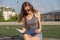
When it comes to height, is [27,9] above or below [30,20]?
above

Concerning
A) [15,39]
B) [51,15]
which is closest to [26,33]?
[15,39]

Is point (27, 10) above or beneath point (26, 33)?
above

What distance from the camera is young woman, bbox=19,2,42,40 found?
446 centimetres

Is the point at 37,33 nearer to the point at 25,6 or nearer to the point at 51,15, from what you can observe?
the point at 25,6

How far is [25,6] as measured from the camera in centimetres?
456

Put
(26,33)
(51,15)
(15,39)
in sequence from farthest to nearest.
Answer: (51,15)
(15,39)
(26,33)

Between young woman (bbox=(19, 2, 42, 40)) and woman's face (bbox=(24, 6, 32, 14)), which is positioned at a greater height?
woman's face (bbox=(24, 6, 32, 14))

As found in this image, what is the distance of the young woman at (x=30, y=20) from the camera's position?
4.46 meters

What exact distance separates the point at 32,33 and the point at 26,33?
11 centimetres

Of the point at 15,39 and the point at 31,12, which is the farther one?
the point at 15,39

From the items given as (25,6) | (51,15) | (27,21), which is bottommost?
(51,15)

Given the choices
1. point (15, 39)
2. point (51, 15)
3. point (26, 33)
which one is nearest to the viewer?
point (26, 33)

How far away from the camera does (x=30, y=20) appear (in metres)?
4.55

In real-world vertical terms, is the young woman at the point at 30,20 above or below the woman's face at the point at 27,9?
below
